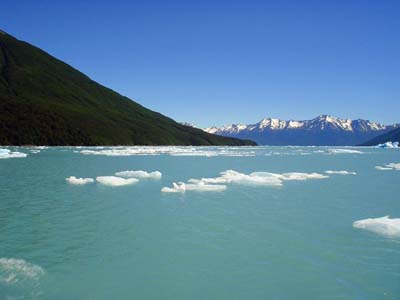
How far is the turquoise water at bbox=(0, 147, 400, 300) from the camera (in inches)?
369

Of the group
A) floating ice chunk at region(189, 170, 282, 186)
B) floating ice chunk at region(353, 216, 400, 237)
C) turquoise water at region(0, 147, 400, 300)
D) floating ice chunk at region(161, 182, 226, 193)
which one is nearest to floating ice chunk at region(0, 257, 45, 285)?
turquoise water at region(0, 147, 400, 300)

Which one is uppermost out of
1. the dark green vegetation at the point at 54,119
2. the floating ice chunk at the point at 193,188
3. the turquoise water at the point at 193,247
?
the dark green vegetation at the point at 54,119

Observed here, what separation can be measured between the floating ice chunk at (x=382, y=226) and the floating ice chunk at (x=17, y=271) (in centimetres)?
1213

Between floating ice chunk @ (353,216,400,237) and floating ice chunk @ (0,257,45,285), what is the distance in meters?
12.1

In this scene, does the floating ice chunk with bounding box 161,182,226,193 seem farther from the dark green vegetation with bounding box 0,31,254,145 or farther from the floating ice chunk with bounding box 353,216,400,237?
the dark green vegetation with bounding box 0,31,254,145

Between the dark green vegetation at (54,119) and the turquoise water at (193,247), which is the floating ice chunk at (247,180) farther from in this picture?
the dark green vegetation at (54,119)

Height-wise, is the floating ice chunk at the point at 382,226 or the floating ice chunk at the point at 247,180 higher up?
the floating ice chunk at the point at 247,180

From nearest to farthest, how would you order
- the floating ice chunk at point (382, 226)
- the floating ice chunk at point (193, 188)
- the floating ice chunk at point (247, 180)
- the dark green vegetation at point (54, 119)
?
1. the floating ice chunk at point (382, 226)
2. the floating ice chunk at point (193, 188)
3. the floating ice chunk at point (247, 180)
4. the dark green vegetation at point (54, 119)

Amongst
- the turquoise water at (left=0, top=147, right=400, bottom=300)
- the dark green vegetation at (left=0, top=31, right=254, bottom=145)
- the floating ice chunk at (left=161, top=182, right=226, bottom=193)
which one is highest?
the dark green vegetation at (left=0, top=31, right=254, bottom=145)

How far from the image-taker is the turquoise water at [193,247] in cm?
937

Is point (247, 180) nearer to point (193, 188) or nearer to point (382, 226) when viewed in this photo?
point (193, 188)

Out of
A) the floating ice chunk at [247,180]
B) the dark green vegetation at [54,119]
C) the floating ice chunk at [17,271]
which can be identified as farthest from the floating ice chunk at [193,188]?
the dark green vegetation at [54,119]

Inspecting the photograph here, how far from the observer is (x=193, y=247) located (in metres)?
12.8

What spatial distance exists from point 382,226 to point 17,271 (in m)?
13.0
